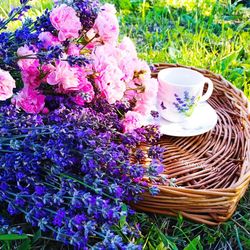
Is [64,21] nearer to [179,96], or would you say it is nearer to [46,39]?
[46,39]

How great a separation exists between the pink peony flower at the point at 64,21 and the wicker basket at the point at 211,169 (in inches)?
17.1

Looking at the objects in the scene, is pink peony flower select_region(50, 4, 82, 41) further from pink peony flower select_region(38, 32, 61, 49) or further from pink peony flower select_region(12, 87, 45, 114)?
pink peony flower select_region(12, 87, 45, 114)

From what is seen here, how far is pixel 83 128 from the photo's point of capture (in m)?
1.03

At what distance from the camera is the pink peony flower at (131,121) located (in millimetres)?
1202

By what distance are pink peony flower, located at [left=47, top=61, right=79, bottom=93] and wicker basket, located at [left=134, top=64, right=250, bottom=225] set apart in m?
0.33

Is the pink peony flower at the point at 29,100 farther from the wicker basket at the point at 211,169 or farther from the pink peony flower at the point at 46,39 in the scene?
the wicker basket at the point at 211,169

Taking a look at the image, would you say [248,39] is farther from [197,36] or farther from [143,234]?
[143,234]

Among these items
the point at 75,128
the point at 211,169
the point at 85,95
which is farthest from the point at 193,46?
the point at 75,128

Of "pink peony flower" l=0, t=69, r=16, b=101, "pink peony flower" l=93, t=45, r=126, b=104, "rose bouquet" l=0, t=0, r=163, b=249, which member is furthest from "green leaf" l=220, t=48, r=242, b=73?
"pink peony flower" l=0, t=69, r=16, b=101

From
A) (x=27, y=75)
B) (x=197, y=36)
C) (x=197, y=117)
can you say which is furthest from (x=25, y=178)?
(x=197, y=36)

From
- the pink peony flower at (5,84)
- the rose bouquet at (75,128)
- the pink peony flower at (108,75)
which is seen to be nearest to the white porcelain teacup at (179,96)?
the rose bouquet at (75,128)

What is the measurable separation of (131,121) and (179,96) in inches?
9.8

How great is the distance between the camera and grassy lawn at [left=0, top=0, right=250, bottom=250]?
3.83ft

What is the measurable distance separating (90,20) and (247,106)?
0.61 meters
